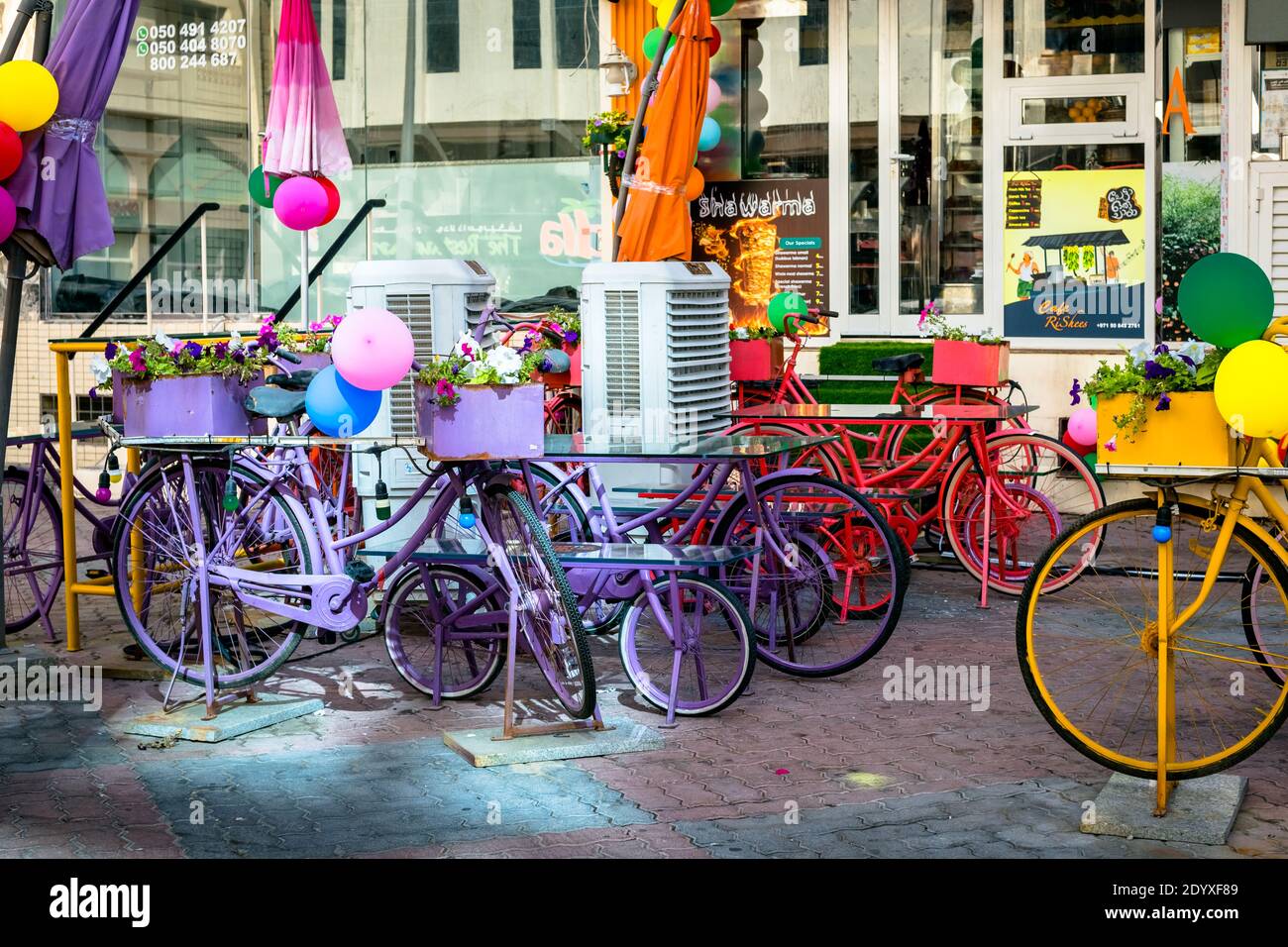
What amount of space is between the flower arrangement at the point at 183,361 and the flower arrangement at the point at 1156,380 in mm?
3498

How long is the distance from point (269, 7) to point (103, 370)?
326 inches

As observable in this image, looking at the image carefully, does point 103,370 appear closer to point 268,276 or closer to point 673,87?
point 673,87

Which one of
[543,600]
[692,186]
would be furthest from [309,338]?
[692,186]

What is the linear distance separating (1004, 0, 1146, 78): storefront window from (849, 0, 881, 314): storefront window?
109 cm

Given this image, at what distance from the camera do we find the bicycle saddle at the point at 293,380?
270 inches

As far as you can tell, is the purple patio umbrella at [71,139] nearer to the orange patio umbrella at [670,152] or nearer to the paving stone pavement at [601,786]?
the paving stone pavement at [601,786]

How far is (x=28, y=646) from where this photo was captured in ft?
27.4

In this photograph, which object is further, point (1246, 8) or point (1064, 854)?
point (1246, 8)

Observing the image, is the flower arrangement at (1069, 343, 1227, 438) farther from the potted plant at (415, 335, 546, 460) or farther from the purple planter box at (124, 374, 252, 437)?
the purple planter box at (124, 374, 252, 437)

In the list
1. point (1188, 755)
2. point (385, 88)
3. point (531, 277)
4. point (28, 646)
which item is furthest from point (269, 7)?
point (1188, 755)

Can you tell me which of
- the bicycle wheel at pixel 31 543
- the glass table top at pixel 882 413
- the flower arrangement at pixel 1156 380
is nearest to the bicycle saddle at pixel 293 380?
the bicycle wheel at pixel 31 543

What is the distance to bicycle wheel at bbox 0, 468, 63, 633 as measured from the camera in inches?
338

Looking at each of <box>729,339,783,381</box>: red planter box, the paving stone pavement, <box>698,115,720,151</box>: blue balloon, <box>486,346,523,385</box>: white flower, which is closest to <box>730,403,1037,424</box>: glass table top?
<box>729,339,783,381</box>: red planter box

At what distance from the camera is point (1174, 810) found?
17.6 ft
